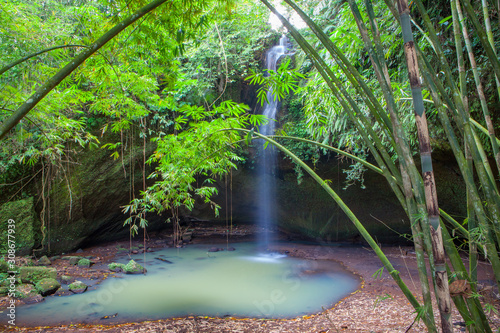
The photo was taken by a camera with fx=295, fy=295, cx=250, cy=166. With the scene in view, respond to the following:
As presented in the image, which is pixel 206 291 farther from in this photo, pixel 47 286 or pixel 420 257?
pixel 420 257

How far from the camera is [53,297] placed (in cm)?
366

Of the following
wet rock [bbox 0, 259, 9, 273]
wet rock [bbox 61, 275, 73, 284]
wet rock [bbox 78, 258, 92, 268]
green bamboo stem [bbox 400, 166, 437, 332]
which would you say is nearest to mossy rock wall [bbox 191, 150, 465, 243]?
wet rock [bbox 78, 258, 92, 268]

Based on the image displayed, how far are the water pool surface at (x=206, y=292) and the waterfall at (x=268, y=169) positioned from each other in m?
1.96

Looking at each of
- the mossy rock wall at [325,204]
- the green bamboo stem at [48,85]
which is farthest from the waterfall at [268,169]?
the green bamboo stem at [48,85]

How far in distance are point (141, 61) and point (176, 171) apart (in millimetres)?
1039

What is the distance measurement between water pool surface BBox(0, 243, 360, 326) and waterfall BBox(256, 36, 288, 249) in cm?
196

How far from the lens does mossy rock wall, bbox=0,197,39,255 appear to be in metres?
5.17

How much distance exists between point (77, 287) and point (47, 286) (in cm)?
34

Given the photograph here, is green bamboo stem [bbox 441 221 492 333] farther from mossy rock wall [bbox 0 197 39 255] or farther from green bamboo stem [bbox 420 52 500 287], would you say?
mossy rock wall [bbox 0 197 39 255]

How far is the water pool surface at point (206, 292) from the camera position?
322 centimetres

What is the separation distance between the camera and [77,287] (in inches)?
155

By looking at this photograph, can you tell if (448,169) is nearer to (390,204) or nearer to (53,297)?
(390,204)

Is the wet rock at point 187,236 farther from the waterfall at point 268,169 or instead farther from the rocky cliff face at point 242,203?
the waterfall at point 268,169

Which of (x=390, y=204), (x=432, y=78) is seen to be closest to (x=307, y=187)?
(x=390, y=204)
